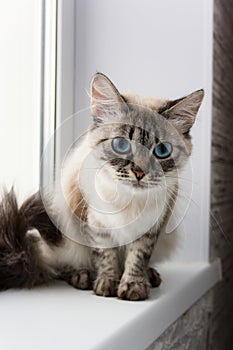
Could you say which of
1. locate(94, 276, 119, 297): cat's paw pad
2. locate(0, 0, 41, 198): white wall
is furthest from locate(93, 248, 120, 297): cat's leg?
locate(0, 0, 41, 198): white wall

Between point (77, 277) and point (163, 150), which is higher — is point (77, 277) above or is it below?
below

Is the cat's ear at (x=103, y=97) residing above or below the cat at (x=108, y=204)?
above

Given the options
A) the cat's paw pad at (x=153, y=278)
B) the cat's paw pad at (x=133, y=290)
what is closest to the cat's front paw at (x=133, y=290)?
the cat's paw pad at (x=133, y=290)

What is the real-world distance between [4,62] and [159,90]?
0.32 metres

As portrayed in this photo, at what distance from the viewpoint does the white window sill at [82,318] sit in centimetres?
61

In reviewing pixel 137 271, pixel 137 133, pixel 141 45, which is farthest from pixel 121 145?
pixel 141 45

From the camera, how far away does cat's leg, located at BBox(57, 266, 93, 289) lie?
875mm

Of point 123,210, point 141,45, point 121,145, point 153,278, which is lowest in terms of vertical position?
point 153,278

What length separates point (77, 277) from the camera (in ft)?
2.89

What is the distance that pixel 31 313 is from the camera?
0.71 m

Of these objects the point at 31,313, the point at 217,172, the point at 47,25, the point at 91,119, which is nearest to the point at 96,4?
the point at 47,25

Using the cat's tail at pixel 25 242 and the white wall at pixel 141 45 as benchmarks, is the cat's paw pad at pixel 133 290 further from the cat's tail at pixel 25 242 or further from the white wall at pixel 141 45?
the white wall at pixel 141 45

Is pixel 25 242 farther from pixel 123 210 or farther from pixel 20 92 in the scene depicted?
pixel 20 92

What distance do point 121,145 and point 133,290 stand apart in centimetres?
22
